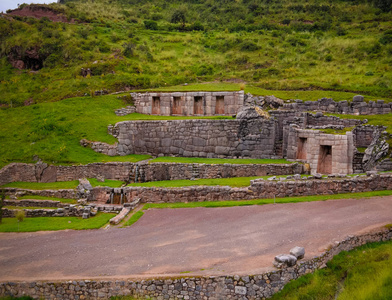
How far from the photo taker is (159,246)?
35.4 ft

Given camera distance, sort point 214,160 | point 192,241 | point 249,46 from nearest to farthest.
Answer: point 192,241 < point 214,160 < point 249,46

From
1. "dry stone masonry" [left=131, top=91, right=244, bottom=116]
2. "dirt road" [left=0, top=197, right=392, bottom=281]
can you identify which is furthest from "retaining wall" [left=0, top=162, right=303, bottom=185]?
"dry stone masonry" [left=131, top=91, right=244, bottom=116]

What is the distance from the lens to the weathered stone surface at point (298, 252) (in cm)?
930

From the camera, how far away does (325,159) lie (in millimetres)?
18531

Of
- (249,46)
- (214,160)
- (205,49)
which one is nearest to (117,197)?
(214,160)

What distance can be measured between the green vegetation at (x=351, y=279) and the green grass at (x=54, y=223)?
24.7 feet

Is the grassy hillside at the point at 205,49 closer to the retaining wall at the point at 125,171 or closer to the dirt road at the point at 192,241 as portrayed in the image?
the retaining wall at the point at 125,171

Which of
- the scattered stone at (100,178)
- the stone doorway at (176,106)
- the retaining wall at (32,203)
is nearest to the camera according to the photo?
the retaining wall at (32,203)

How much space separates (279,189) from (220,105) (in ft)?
37.9

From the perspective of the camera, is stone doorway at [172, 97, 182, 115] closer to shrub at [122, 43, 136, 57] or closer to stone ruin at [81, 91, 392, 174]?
stone ruin at [81, 91, 392, 174]

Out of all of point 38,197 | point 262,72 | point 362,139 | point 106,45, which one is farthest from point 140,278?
point 106,45

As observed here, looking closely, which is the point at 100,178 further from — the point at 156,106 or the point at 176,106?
the point at 156,106

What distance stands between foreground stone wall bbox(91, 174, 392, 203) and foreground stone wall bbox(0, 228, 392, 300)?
561 centimetres

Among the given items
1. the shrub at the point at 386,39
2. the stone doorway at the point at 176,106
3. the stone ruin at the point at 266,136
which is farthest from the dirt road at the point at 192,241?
the shrub at the point at 386,39
